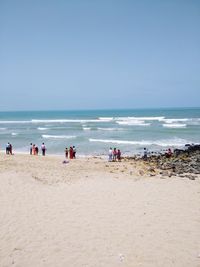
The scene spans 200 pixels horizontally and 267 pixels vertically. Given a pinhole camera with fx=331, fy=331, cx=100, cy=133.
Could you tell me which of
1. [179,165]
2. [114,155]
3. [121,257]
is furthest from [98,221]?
[114,155]

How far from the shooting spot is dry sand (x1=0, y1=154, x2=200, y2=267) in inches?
290

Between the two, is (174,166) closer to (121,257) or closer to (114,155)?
(114,155)

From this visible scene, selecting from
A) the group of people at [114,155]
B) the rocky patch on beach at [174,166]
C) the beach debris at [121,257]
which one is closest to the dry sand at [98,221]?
the beach debris at [121,257]

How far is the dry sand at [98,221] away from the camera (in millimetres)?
7355

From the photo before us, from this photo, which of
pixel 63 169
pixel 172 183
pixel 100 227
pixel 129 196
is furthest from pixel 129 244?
pixel 63 169

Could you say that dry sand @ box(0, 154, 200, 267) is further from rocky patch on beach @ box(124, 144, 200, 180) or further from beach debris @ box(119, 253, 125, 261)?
rocky patch on beach @ box(124, 144, 200, 180)

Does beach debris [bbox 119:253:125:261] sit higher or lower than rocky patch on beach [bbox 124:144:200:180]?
lower

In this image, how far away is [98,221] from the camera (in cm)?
938

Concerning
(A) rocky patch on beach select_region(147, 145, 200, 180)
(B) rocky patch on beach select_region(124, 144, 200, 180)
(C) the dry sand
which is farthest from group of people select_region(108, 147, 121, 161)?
(C) the dry sand

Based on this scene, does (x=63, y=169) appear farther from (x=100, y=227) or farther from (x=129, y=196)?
(x=100, y=227)

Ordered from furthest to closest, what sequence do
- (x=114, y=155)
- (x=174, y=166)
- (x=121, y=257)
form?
(x=114, y=155) → (x=174, y=166) → (x=121, y=257)

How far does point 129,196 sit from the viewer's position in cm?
1187

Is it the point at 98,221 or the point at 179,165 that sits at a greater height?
the point at 179,165

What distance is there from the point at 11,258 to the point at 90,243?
187 centimetres
